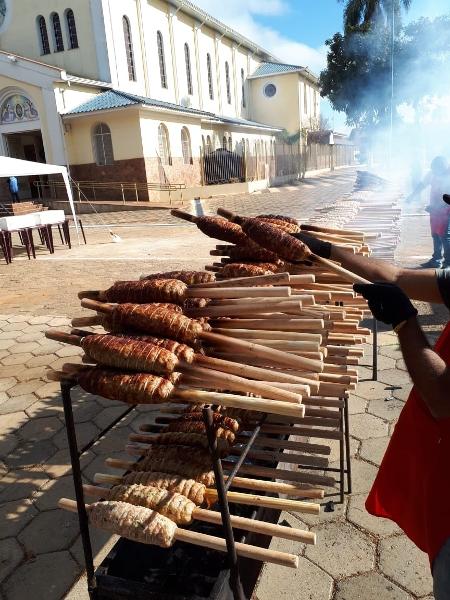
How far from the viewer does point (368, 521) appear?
2.69 m

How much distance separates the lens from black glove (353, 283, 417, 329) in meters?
1.44

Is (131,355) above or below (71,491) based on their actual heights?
above

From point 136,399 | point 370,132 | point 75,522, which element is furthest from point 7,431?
point 370,132

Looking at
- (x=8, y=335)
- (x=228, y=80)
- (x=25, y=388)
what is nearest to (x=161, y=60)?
(x=228, y=80)

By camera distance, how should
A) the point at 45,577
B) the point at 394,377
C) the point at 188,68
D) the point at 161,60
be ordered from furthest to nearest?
the point at 188,68
the point at 161,60
the point at 394,377
the point at 45,577

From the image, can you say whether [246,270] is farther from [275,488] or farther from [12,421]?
[12,421]

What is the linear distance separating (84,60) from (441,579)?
97.9ft

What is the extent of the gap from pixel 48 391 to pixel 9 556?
85.0 inches

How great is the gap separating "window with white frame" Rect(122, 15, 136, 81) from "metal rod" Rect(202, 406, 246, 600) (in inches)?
1177

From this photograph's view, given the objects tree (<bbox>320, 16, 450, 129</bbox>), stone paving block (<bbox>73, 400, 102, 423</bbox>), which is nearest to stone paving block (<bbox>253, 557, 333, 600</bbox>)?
stone paving block (<bbox>73, 400, 102, 423</bbox>)

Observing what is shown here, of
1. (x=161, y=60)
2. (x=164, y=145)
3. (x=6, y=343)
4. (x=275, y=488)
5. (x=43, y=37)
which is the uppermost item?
(x=43, y=37)

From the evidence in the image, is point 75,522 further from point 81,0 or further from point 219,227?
point 81,0

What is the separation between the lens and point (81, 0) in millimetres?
24438

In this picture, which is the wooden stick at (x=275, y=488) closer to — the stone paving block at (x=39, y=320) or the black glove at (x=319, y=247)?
the black glove at (x=319, y=247)
